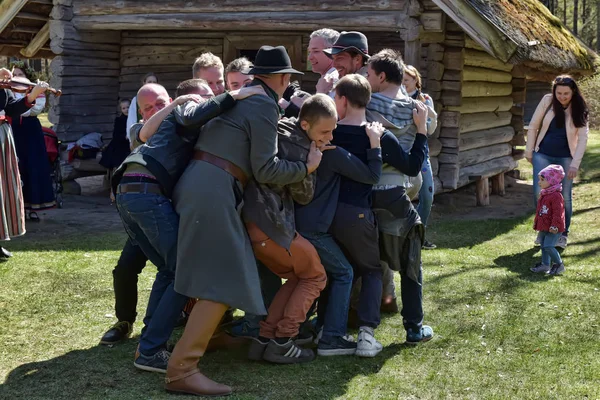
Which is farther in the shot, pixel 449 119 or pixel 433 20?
pixel 449 119

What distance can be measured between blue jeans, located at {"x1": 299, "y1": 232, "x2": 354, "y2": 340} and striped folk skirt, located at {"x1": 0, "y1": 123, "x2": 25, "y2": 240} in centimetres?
361

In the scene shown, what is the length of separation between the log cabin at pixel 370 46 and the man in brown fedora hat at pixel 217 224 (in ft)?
19.5

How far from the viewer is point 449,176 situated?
11.2 m

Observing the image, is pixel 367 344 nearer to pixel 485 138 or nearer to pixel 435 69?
pixel 435 69

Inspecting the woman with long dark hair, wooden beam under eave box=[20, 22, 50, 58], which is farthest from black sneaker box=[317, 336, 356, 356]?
wooden beam under eave box=[20, 22, 50, 58]

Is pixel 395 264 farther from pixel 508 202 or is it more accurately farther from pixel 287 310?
pixel 508 202

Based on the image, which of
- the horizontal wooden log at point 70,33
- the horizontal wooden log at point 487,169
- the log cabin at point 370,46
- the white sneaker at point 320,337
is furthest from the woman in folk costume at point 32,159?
the horizontal wooden log at point 487,169

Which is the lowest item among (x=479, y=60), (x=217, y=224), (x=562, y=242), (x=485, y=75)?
(x=562, y=242)

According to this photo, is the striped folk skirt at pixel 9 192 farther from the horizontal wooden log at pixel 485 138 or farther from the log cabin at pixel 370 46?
the horizontal wooden log at pixel 485 138

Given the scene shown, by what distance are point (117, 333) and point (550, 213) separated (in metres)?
4.15

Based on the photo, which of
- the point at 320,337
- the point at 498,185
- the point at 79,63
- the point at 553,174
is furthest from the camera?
the point at 498,185

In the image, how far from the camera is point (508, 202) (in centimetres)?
1239

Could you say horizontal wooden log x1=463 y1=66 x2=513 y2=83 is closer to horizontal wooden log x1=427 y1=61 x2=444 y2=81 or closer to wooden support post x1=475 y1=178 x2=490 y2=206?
horizontal wooden log x1=427 y1=61 x2=444 y2=81

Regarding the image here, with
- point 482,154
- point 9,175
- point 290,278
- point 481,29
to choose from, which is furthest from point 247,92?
point 482,154
